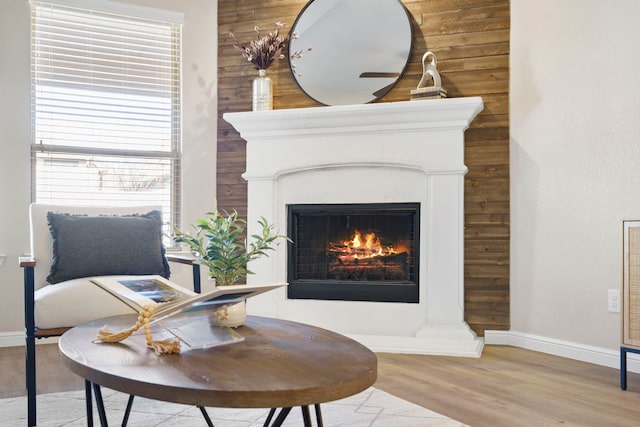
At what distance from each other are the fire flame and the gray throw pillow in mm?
1309

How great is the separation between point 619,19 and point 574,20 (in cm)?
30

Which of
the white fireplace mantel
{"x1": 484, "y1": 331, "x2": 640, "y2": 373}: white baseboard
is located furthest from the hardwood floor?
the white fireplace mantel

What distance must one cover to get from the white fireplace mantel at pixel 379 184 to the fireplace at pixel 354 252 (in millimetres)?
56

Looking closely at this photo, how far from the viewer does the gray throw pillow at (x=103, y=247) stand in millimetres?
2984

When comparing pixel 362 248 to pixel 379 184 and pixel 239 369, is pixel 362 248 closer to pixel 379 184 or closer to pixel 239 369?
pixel 379 184

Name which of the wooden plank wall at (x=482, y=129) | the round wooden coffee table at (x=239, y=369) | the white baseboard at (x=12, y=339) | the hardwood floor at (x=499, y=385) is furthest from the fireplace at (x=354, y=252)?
the round wooden coffee table at (x=239, y=369)

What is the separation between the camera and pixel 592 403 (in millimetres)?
2609

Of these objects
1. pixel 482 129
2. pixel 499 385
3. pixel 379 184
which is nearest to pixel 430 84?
pixel 482 129

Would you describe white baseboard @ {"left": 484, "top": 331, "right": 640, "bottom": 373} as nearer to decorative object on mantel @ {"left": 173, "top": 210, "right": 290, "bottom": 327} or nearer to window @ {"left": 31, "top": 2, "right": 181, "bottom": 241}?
decorative object on mantel @ {"left": 173, "top": 210, "right": 290, "bottom": 327}

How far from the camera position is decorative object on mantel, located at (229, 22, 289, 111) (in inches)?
162

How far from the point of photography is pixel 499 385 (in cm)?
291

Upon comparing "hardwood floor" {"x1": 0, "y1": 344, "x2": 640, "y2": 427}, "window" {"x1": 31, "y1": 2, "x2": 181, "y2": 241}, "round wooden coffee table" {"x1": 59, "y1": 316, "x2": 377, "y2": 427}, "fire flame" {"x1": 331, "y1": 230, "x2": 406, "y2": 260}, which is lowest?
"hardwood floor" {"x1": 0, "y1": 344, "x2": 640, "y2": 427}

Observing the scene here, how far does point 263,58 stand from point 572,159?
2111 millimetres

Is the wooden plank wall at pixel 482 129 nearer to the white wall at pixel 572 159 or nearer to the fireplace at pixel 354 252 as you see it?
the white wall at pixel 572 159
